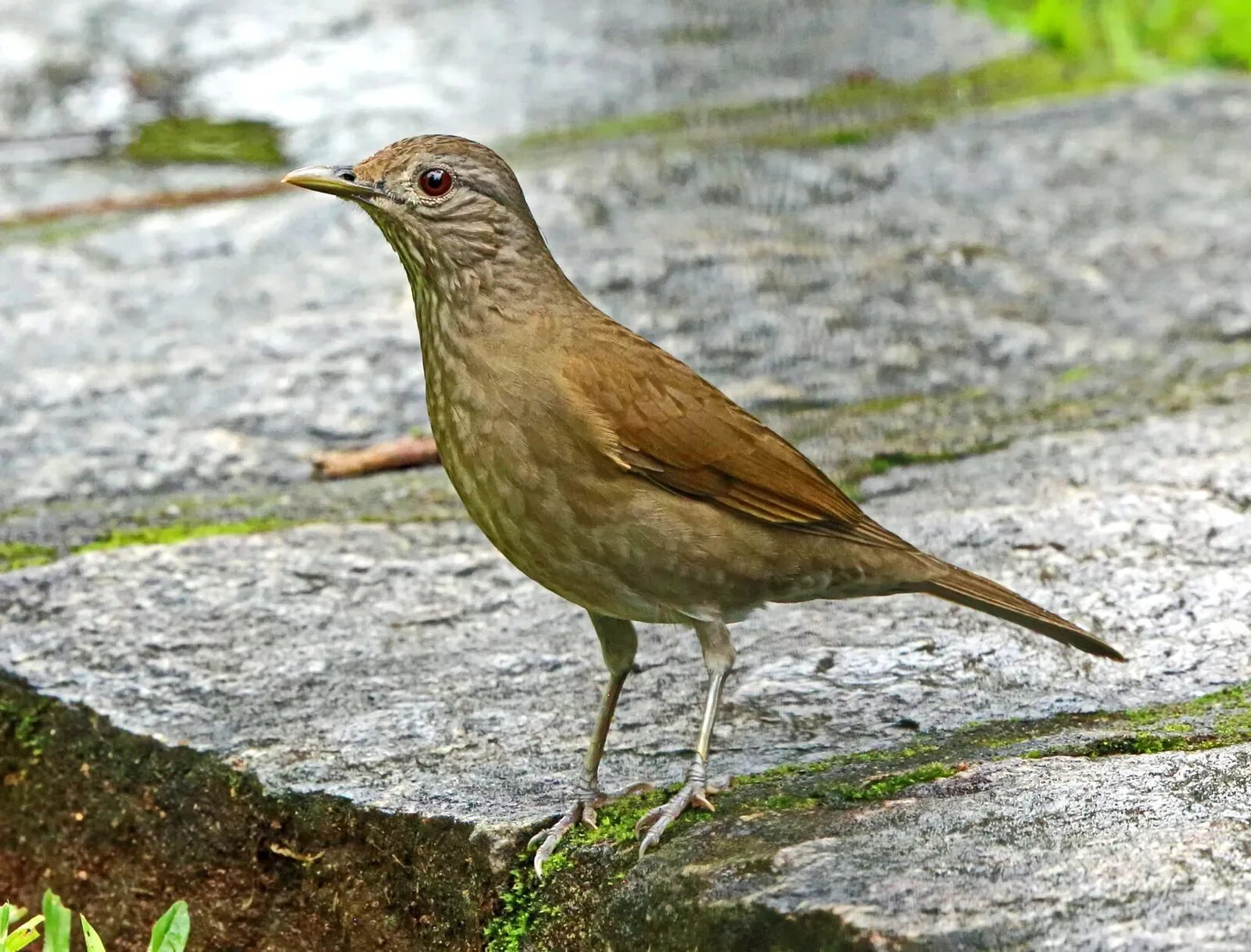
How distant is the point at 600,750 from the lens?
10.1 feet

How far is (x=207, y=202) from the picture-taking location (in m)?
6.43

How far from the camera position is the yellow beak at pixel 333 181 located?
10.9 ft

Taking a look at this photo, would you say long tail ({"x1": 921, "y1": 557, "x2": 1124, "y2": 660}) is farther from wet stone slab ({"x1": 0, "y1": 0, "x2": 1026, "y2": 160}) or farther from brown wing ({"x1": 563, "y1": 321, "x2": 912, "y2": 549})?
wet stone slab ({"x1": 0, "y1": 0, "x2": 1026, "y2": 160})

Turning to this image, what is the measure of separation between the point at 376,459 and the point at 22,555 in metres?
1.10

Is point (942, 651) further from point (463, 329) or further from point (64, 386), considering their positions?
point (64, 386)

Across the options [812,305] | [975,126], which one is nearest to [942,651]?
[812,305]

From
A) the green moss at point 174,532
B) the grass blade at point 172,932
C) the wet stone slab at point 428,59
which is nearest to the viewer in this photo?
the grass blade at point 172,932

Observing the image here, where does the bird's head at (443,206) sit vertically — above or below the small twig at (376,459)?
above

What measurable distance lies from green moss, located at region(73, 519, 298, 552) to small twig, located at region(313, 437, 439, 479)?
0.44 m

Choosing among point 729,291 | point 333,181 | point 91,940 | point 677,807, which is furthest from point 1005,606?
point 729,291

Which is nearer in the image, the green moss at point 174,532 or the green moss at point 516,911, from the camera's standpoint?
the green moss at point 516,911

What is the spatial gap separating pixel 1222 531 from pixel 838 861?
5.75ft

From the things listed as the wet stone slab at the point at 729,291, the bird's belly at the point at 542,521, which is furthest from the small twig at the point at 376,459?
the bird's belly at the point at 542,521

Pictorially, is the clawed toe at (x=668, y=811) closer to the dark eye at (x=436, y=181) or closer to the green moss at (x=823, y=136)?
the dark eye at (x=436, y=181)
